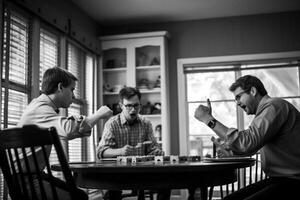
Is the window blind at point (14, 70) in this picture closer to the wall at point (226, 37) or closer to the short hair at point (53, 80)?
the short hair at point (53, 80)

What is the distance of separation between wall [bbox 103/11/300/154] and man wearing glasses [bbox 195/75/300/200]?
3227 millimetres

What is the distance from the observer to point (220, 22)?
5.43 m

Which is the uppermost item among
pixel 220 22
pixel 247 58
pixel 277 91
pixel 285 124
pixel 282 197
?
pixel 220 22

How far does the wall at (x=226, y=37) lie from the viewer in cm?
525

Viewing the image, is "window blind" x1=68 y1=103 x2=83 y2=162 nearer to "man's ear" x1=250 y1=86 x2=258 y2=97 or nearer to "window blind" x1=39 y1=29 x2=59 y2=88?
"window blind" x1=39 y1=29 x2=59 y2=88

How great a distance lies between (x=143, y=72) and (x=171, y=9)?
3.18 feet

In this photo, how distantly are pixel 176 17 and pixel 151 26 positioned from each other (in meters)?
0.43

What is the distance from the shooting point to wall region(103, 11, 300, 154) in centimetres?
525

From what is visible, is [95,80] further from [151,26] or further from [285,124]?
[285,124]

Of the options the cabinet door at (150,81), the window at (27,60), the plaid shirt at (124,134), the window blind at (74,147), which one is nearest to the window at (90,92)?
the window at (27,60)

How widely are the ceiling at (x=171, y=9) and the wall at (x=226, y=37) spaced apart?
0.11 m

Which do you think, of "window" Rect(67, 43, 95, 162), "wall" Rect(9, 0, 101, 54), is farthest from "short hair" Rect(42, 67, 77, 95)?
"window" Rect(67, 43, 95, 162)

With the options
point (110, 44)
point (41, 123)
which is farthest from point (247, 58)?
point (41, 123)

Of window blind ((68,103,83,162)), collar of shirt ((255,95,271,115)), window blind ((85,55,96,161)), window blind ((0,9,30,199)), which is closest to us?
collar of shirt ((255,95,271,115))
